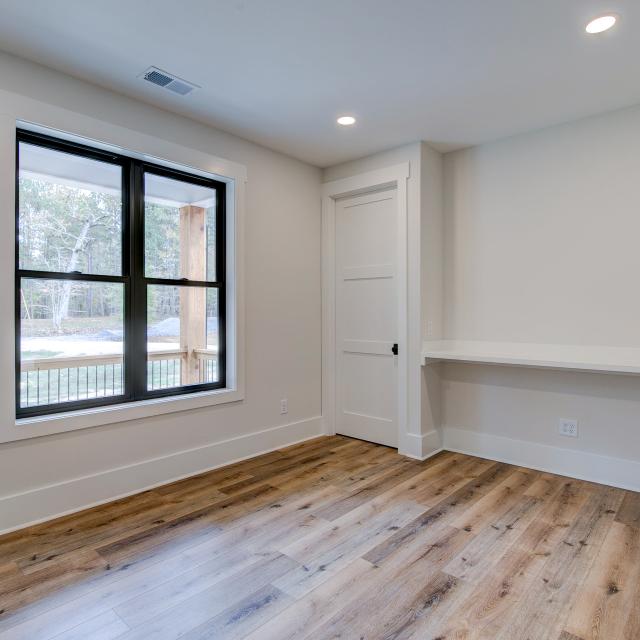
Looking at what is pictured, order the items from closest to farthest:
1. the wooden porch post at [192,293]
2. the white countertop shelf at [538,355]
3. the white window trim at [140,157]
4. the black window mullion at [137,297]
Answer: the white window trim at [140,157], the white countertop shelf at [538,355], the black window mullion at [137,297], the wooden porch post at [192,293]

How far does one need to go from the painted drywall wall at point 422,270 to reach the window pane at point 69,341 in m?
2.20

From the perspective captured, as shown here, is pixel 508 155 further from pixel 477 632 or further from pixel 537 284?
pixel 477 632

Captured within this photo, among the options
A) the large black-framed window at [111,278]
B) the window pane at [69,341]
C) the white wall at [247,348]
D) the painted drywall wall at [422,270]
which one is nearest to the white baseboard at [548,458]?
the painted drywall wall at [422,270]

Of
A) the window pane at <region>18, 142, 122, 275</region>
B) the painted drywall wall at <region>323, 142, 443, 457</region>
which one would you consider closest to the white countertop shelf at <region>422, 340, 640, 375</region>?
the painted drywall wall at <region>323, 142, 443, 457</region>

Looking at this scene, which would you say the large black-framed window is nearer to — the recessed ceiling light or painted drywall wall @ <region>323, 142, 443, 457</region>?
painted drywall wall @ <region>323, 142, 443, 457</region>

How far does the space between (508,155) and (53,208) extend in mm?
3263

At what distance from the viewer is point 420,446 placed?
11.7 ft

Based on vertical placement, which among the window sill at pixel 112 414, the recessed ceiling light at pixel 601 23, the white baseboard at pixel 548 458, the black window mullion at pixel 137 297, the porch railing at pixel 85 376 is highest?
the recessed ceiling light at pixel 601 23

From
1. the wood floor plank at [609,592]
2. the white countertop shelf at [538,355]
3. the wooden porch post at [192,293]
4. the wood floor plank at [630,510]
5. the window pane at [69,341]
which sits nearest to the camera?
the wood floor plank at [609,592]

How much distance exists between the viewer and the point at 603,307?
306 cm

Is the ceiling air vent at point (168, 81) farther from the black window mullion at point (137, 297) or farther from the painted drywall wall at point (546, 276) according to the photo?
the painted drywall wall at point (546, 276)

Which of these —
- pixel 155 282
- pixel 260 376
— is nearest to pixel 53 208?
pixel 155 282

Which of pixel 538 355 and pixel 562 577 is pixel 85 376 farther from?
pixel 538 355

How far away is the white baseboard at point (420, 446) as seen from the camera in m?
3.58
